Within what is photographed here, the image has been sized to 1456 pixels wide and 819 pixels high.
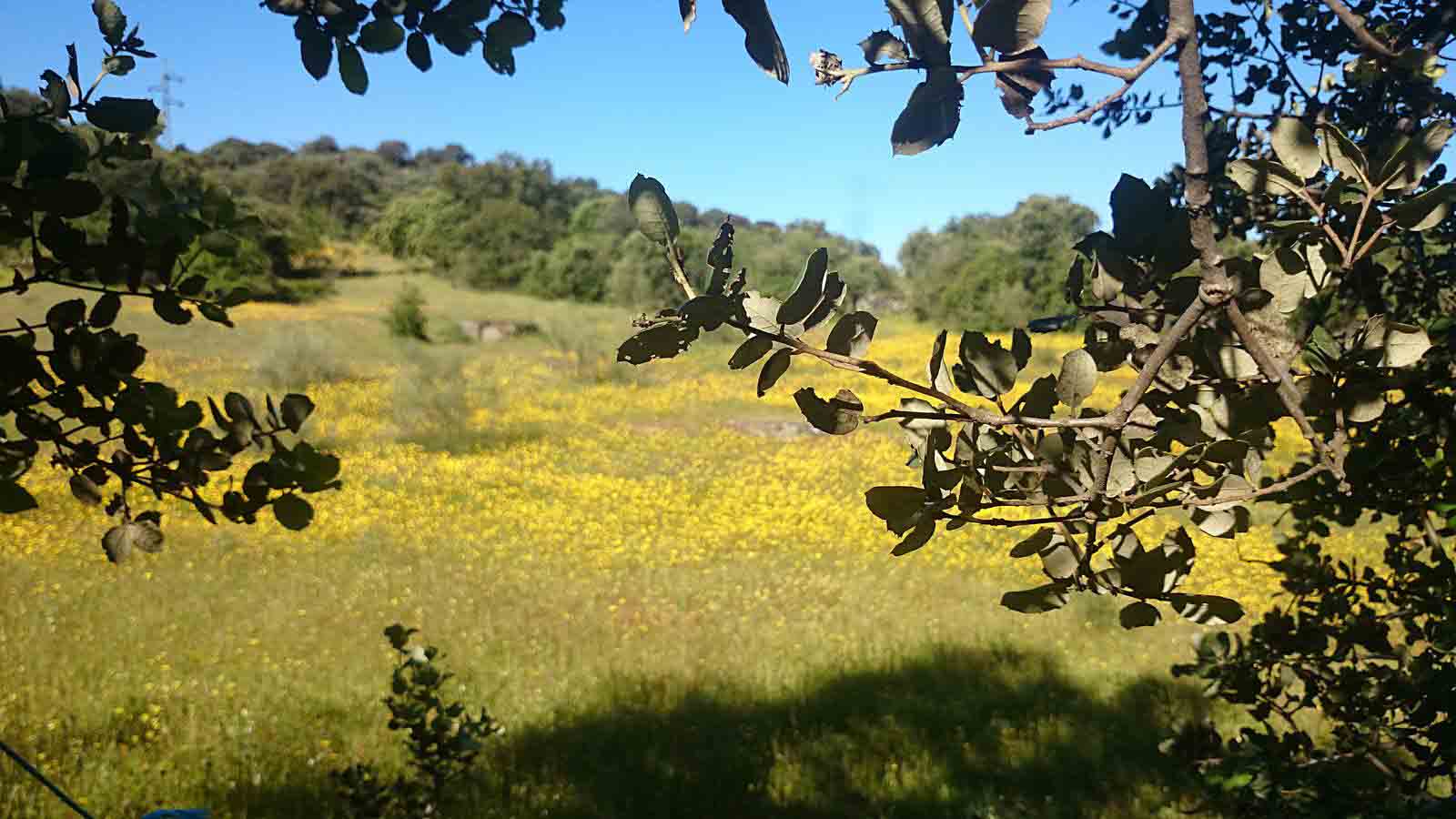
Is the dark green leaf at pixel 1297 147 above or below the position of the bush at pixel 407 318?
below

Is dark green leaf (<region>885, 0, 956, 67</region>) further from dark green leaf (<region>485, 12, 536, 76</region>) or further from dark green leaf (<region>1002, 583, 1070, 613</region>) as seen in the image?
dark green leaf (<region>485, 12, 536, 76</region>)

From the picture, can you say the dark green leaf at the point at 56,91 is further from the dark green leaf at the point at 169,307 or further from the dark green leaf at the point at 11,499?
the dark green leaf at the point at 11,499

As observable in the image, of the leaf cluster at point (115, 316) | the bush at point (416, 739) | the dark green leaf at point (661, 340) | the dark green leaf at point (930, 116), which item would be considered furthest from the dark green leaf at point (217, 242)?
the bush at point (416, 739)

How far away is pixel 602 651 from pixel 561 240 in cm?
3543

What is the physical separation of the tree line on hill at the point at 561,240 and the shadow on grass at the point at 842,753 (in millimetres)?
15172

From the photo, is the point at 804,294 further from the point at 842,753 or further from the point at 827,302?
the point at 842,753

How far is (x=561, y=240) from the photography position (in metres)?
39.7

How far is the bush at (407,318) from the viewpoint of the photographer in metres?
24.1

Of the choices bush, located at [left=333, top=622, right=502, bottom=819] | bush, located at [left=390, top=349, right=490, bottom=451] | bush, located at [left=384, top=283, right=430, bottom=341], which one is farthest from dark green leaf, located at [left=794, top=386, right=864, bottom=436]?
bush, located at [left=384, top=283, right=430, bottom=341]

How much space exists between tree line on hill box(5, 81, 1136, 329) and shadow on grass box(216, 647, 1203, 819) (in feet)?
49.8

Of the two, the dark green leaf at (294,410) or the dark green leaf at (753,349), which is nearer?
the dark green leaf at (753,349)

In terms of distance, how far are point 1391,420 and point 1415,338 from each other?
78 centimetres

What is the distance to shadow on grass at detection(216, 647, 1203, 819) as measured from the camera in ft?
13.5

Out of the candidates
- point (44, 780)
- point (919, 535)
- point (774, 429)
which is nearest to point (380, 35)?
point (44, 780)
